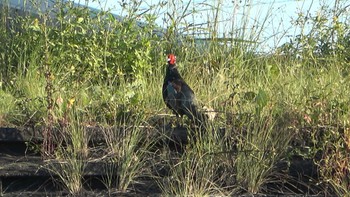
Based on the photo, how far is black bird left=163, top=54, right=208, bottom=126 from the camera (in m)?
5.41

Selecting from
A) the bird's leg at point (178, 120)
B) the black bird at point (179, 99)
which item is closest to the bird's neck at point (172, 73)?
the black bird at point (179, 99)

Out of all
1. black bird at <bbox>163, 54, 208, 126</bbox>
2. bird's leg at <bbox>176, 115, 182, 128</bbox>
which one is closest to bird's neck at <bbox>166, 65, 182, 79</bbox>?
black bird at <bbox>163, 54, 208, 126</bbox>

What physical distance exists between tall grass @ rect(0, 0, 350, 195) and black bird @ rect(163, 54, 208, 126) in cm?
16

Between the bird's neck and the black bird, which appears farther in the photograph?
the bird's neck

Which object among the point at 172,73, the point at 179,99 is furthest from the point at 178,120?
the point at 172,73

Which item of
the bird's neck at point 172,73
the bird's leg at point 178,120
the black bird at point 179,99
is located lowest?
the bird's leg at point 178,120

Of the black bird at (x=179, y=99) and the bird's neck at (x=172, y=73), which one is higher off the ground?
the bird's neck at (x=172, y=73)

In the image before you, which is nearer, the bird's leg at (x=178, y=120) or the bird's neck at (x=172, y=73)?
the bird's leg at (x=178, y=120)

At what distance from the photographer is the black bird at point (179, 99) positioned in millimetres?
5410

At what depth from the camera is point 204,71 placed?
7.00 metres

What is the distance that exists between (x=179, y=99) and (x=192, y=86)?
118cm

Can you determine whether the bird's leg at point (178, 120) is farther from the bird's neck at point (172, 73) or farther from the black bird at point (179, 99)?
the bird's neck at point (172, 73)

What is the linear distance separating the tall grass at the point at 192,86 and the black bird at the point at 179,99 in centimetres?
16

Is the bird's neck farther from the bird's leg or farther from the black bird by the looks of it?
the bird's leg
